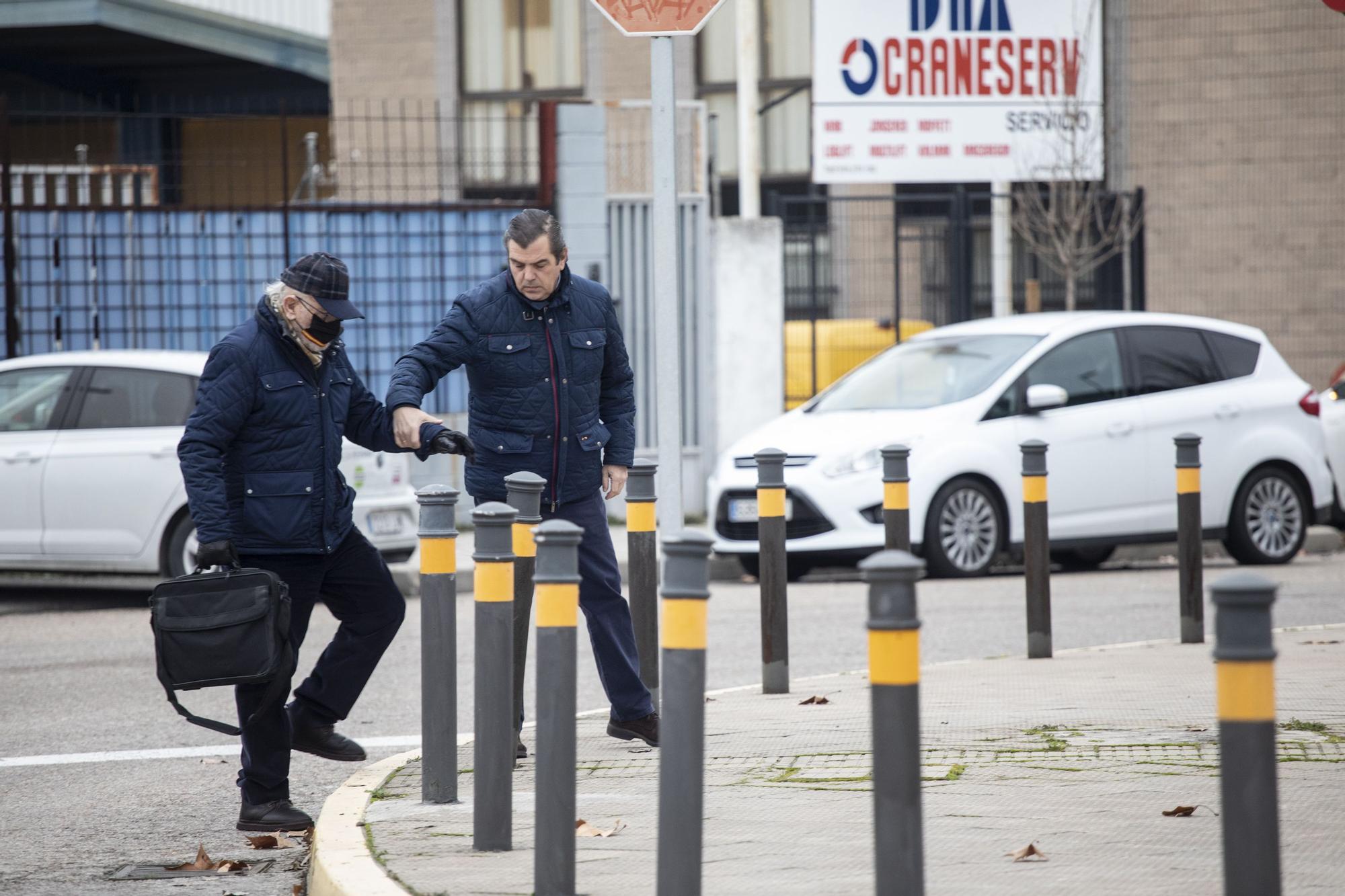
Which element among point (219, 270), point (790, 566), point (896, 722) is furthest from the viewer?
point (219, 270)

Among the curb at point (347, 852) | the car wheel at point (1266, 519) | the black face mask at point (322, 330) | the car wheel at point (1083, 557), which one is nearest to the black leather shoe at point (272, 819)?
the curb at point (347, 852)

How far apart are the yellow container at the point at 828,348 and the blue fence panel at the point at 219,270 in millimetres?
2905

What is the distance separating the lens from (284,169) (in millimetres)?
15406

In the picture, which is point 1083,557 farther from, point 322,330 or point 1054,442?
point 322,330

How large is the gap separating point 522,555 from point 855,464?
5.97m

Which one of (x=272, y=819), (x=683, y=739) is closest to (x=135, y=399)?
(x=272, y=819)

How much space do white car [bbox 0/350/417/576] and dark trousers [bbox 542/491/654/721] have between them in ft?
17.5

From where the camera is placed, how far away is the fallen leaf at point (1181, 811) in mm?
4840

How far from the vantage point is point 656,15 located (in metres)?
5.84

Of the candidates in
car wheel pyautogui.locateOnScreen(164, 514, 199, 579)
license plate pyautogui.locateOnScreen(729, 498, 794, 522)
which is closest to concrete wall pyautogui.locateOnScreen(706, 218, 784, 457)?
license plate pyautogui.locateOnScreen(729, 498, 794, 522)

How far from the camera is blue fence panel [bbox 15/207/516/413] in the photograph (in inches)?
614

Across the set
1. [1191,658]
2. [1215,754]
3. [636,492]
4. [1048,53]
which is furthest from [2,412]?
[1048,53]

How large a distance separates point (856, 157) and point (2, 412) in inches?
359

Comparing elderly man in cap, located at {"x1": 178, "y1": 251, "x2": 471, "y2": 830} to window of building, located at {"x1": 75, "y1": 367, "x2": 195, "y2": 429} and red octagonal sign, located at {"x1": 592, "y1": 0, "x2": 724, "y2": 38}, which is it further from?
window of building, located at {"x1": 75, "y1": 367, "x2": 195, "y2": 429}
